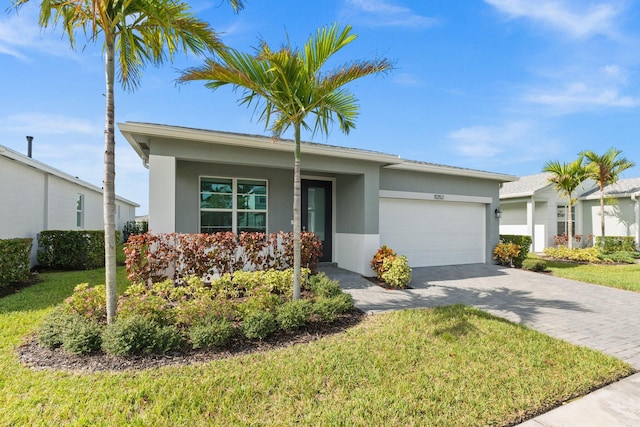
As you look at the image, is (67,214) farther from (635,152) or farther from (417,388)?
(635,152)

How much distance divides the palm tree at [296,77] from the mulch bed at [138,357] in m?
1.11

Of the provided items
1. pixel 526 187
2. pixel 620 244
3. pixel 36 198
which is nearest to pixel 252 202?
pixel 36 198

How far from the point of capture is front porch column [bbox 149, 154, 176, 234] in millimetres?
6277

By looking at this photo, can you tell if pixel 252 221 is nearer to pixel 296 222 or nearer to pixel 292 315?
pixel 296 222

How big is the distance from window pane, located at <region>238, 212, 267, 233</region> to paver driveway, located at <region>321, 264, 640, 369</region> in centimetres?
238

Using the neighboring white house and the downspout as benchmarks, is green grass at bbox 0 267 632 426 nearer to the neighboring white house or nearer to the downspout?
the neighboring white house

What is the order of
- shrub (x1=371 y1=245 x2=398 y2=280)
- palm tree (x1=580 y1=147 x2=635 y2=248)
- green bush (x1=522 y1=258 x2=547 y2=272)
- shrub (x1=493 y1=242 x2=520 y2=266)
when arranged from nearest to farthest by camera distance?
shrub (x1=371 y1=245 x2=398 y2=280)
green bush (x1=522 y1=258 x2=547 y2=272)
shrub (x1=493 y1=242 x2=520 y2=266)
palm tree (x1=580 y1=147 x2=635 y2=248)

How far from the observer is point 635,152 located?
1468 cm

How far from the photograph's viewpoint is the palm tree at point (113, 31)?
3957 mm

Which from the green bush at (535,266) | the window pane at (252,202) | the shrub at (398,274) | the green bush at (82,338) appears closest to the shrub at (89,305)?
the green bush at (82,338)

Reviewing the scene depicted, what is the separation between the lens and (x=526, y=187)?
16438 mm

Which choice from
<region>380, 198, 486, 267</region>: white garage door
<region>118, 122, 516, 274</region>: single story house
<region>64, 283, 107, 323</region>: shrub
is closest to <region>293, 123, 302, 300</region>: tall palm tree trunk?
<region>118, 122, 516, 274</region>: single story house

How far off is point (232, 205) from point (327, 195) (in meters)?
3.15

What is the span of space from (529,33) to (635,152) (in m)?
12.0
